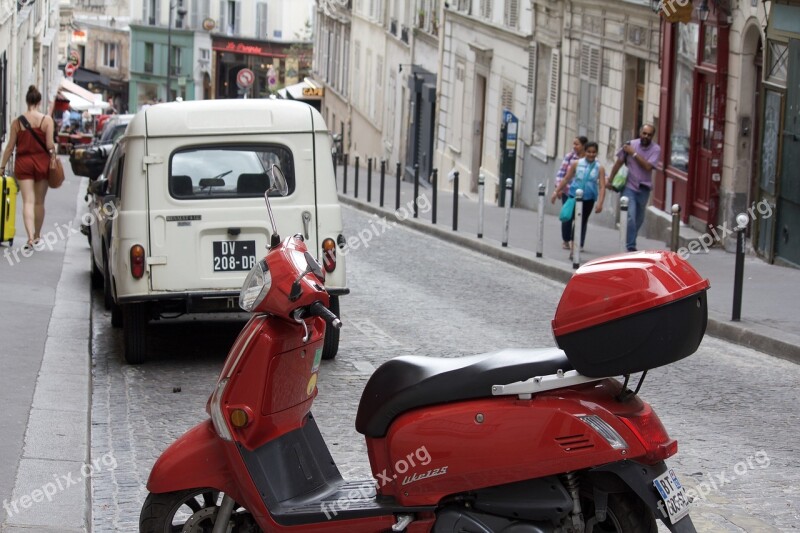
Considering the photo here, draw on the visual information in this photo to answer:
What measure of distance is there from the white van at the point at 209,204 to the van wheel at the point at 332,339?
0.01 meters

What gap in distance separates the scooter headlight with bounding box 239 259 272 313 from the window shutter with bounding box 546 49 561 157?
70.8 ft

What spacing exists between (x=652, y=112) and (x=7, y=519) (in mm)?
16680

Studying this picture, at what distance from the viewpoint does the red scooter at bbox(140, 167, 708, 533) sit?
4.42 metres

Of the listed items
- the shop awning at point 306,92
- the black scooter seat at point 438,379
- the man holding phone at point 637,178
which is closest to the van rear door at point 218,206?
the black scooter seat at point 438,379

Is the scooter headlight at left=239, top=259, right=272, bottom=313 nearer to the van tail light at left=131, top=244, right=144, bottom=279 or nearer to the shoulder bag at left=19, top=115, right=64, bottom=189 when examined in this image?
the van tail light at left=131, top=244, right=144, bottom=279

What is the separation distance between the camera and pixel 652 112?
20.9 m

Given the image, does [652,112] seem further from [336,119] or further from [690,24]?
[336,119]

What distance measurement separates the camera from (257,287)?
4.78 metres

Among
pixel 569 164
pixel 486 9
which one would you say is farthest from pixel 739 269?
pixel 486 9

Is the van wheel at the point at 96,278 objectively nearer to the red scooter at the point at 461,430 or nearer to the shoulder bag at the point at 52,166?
the shoulder bag at the point at 52,166

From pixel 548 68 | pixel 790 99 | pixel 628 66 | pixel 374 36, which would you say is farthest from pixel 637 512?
pixel 374 36

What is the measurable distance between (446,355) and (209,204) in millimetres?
2043

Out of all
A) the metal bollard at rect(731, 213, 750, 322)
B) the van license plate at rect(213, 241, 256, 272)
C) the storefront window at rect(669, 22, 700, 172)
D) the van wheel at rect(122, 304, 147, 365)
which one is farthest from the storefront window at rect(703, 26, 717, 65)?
the van wheel at rect(122, 304, 147, 365)

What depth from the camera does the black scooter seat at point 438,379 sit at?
4598 millimetres
